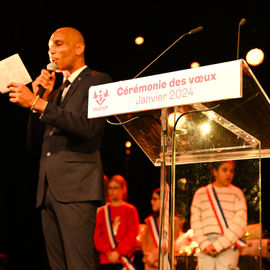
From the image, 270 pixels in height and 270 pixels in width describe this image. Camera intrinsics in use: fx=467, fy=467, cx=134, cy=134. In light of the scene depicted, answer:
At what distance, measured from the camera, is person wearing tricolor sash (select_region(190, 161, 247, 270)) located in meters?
1.67

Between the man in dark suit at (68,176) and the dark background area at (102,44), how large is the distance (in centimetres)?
289

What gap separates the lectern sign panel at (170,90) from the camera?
1.42m

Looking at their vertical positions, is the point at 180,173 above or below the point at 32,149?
below

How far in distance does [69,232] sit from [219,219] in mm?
620

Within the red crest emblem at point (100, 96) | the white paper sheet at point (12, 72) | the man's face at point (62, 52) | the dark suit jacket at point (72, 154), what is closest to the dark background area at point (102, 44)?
the man's face at point (62, 52)

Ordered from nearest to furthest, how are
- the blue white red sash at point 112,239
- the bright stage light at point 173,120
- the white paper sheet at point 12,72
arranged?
the bright stage light at point 173,120
the white paper sheet at point 12,72
the blue white red sash at point 112,239

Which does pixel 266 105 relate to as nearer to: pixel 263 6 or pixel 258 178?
pixel 258 178

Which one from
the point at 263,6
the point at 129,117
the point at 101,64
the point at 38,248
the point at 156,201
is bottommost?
the point at 38,248

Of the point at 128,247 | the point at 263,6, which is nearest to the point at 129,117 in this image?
the point at 128,247

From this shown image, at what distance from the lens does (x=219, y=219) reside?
1709 millimetres

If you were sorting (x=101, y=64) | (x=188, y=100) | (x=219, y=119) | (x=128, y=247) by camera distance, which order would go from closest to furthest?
(x=188, y=100) → (x=219, y=119) → (x=128, y=247) → (x=101, y=64)

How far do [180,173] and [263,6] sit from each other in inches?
131

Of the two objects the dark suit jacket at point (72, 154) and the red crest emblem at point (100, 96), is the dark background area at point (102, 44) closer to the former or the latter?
the dark suit jacket at point (72, 154)

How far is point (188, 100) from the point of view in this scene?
147 cm
